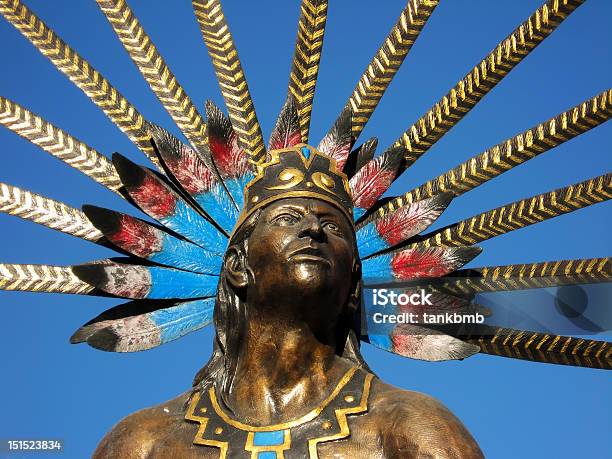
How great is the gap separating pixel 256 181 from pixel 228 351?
1.08 meters

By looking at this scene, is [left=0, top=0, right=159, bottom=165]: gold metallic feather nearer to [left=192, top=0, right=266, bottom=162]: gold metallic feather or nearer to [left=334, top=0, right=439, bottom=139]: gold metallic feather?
[left=192, top=0, right=266, bottom=162]: gold metallic feather

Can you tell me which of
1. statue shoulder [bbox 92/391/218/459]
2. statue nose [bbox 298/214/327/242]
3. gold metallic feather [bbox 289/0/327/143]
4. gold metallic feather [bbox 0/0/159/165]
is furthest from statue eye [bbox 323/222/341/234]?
gold metallic feather [bbox 0/0/159/165]

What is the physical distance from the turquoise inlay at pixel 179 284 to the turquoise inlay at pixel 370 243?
99 cm

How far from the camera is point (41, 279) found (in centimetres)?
920

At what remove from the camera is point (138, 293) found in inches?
356

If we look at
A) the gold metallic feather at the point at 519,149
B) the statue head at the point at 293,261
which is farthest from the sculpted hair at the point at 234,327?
the gold metallic feather at the point at 519,149

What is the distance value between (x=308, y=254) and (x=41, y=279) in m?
2.17

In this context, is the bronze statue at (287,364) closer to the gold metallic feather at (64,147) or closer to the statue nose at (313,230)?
the statue nose at (313,230)

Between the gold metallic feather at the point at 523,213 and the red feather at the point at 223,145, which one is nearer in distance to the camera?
the gold metallic feather at the point at 523,213

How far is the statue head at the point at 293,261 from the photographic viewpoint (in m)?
8.00

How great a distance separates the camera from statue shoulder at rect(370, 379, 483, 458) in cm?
728

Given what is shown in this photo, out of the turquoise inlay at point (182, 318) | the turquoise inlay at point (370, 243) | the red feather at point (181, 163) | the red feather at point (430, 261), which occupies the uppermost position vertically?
the red feather at point (181, 163)

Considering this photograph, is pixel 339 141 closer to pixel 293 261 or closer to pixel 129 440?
pixel 293 261

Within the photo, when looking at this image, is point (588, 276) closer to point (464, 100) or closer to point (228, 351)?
point (464, 100)
